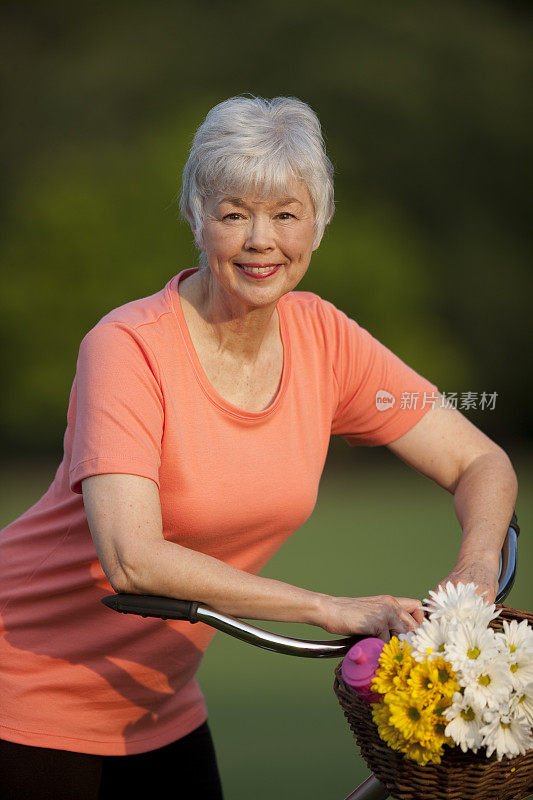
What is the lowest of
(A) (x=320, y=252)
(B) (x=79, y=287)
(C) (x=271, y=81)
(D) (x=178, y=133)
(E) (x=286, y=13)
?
(B) (x=79, y=287)

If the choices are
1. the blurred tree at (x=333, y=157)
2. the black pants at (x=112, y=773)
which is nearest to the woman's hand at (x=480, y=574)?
the black pants at (x=112, y=773)

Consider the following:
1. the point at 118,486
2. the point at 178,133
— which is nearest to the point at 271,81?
the point at 178,133

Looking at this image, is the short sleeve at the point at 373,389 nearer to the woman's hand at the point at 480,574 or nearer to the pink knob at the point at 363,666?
the woman's hand at the point at 480,574

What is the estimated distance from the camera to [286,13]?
32.8 feet

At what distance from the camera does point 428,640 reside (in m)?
1.42

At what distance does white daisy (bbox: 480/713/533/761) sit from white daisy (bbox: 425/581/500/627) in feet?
0.42

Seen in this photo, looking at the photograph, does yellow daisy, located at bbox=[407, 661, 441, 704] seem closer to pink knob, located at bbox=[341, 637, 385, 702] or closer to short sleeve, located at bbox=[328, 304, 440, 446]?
pink knob, located at bbox=[341, 637, 385, 702]

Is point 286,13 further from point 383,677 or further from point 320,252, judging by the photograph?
point 383,677

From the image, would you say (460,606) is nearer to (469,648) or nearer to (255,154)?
(469,648)

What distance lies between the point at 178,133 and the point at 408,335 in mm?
2611

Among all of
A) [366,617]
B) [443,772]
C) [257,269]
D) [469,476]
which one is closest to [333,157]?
[469,476]

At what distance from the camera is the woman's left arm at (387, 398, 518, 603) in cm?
190

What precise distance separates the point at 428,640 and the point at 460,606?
0.06 m

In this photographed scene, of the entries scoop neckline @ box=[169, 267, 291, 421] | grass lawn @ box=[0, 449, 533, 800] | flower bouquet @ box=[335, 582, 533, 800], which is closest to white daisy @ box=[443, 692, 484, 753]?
flower bouquet @ box=[335, 582, 533, 800]
